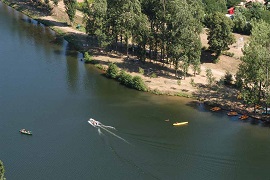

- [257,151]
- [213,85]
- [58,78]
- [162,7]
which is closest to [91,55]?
[58,78]

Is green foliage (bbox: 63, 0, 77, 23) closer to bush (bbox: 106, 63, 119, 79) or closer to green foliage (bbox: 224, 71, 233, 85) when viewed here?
bush (bbox: 106, 63, 119, 79)

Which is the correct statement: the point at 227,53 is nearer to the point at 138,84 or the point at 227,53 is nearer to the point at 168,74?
the point at 168,74

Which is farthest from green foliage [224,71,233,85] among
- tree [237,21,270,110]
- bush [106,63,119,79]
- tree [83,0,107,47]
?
tree [83,0,107,47]

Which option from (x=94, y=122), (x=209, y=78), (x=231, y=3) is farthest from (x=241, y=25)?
(x=94, y=122)

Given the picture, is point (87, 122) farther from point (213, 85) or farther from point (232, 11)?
point (232, 11)

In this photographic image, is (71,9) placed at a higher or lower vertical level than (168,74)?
higher

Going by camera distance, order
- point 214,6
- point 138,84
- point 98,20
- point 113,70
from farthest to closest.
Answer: point 214,6 < point 98,20 < point 113,70 < point 138,84
